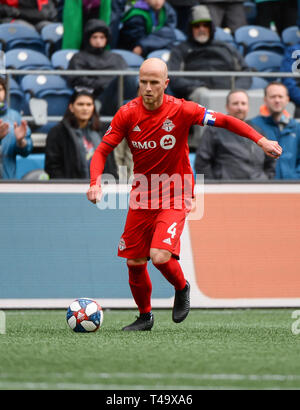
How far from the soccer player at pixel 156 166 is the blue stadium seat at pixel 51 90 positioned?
5.72 m

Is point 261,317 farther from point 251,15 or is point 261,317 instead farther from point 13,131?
point 251,15

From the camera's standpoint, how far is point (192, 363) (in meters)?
5.55

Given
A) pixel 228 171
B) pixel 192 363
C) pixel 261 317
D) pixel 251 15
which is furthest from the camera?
pixel 251 15

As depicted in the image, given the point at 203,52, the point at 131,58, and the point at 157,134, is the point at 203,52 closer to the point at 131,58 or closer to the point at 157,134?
the point at 131,58

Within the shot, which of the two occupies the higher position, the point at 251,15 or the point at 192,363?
the point at 251,15

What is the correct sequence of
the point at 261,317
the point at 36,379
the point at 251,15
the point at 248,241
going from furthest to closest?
1. the point at 251,15
2. the point at 248,241
3. the point at 261,317
4. the point at 36,379

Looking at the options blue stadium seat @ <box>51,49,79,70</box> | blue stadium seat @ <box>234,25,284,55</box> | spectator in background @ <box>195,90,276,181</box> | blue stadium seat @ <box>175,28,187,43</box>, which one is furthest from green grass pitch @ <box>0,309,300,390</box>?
blue stadium seat @ <box>234,25,284,55</box>

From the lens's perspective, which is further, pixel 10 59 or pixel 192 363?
pixel 10 59

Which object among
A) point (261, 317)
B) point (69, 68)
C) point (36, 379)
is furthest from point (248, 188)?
point (36, 379)

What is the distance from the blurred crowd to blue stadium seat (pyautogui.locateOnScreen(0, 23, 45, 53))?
3 centimetres

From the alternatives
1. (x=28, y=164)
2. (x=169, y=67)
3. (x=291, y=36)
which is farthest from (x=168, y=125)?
(x=291, y=36)

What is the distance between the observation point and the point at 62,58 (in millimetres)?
14117

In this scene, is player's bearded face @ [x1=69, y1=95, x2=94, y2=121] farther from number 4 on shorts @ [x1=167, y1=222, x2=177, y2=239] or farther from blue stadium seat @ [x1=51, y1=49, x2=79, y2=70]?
number 4 on shorts @ [x1=167, y1=222, x2=177, y2=239]
